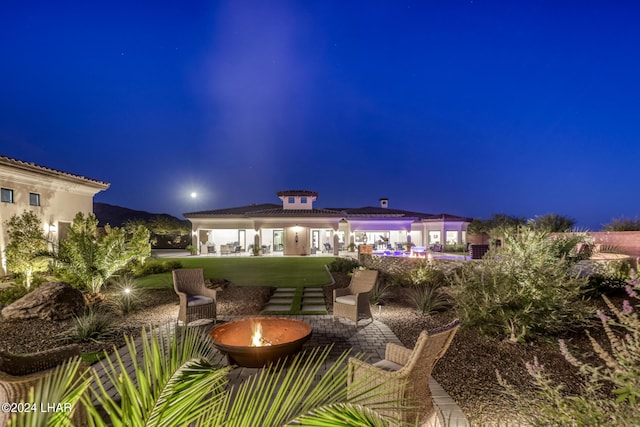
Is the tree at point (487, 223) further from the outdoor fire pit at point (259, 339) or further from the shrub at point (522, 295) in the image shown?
the outdoor fire pit at point (259, 339)

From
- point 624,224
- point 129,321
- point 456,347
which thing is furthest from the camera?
point 624,224

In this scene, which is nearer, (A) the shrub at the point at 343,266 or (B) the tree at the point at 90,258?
(B) the tree at the point at 90,258

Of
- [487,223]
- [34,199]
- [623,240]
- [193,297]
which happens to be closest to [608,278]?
[623,240]

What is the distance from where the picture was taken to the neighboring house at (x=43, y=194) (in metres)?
11.8

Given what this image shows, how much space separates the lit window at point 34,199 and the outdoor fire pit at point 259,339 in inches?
527

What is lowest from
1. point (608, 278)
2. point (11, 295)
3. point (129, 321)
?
point (129, 321)

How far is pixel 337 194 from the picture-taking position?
70375 mm

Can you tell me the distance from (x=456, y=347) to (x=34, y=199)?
1659 centimetres

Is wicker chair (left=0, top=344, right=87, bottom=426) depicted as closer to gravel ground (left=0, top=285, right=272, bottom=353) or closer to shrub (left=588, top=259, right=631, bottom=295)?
gravel ground (left=0, top=285, right=272, bottom=353)

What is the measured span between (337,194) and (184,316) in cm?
6451

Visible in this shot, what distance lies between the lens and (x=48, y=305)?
6.98 meters

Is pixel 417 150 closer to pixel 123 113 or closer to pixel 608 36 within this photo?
pixel 608 36

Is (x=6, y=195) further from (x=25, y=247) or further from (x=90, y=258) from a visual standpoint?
(x=90, y=258)

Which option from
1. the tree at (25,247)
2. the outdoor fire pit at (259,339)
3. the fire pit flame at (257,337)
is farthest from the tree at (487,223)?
the tree at (25,247)
